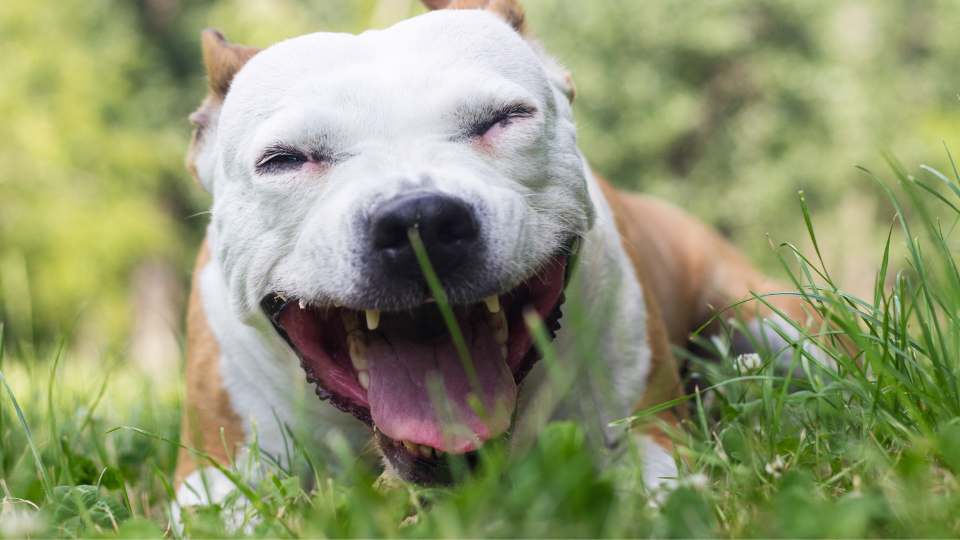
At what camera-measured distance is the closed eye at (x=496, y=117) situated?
2.35m

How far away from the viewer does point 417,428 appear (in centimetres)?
215

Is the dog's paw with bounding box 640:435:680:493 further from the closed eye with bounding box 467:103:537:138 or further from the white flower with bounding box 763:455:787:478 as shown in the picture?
the closed eye with bounding box 467:103:537:138

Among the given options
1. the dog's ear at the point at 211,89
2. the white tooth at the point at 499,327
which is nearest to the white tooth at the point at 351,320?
the white tooth at the point at 499,327

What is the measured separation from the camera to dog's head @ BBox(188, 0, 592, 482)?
2102 millimetres

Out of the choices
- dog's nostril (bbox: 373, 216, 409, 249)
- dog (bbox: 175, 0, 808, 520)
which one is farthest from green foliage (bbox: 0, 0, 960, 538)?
dog's nostril (bbox: 373, 216, 409, 249)

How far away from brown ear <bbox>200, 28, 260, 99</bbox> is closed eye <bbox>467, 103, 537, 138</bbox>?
0.80 meters

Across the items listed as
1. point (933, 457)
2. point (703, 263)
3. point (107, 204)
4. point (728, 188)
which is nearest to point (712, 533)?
point (933, 457)

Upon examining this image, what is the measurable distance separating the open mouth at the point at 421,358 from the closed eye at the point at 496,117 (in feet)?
1.04

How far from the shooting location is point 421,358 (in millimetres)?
2277

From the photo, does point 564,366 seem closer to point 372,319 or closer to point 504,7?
point 372,319

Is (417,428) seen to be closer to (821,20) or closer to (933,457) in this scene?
(933,457)

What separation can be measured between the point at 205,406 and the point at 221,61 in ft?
3.01

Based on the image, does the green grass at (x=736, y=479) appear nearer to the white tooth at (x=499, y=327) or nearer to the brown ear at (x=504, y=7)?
the white tooth at (x=499, y=327)

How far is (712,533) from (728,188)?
64.7ft
